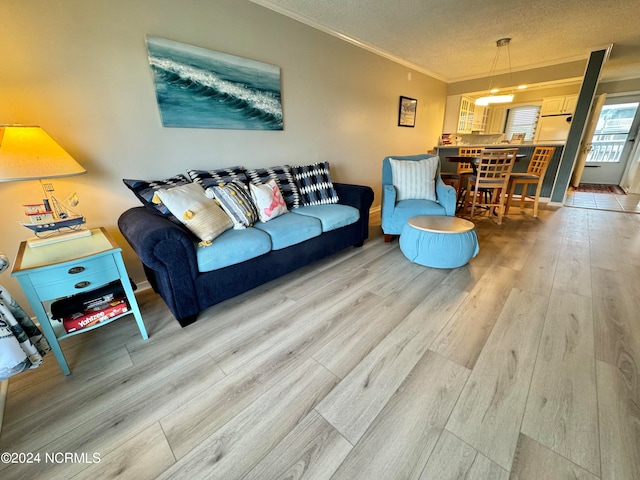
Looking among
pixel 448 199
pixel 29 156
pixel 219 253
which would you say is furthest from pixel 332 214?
pixel 29 156

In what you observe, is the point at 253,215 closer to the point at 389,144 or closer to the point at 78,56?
the point at 78,56

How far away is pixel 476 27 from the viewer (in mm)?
2920

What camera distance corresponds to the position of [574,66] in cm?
400

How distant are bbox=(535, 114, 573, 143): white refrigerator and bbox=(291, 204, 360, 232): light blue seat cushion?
5.64m

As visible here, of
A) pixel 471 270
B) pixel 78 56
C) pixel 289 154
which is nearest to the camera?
pixel 78 56

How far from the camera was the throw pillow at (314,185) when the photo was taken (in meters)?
2.54

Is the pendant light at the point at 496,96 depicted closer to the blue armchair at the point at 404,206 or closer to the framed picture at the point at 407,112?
the framed picture at the point at 407,112

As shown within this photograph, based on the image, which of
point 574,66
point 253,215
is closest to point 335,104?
point 253,215

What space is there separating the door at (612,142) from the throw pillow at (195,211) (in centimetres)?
840

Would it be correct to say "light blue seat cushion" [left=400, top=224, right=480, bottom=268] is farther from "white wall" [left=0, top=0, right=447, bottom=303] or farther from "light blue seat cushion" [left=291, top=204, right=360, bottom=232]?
"white wall" [left=0, top=0, right=447, bottom=303]

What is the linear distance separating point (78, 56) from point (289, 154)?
1700mm

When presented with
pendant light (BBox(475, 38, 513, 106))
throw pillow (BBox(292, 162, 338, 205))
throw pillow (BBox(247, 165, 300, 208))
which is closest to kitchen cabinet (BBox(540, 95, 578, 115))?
pendant light (BBox(475, 38, 513, 106))

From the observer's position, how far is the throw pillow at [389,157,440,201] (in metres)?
2.76

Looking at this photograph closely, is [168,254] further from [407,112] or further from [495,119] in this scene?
[495,119]
